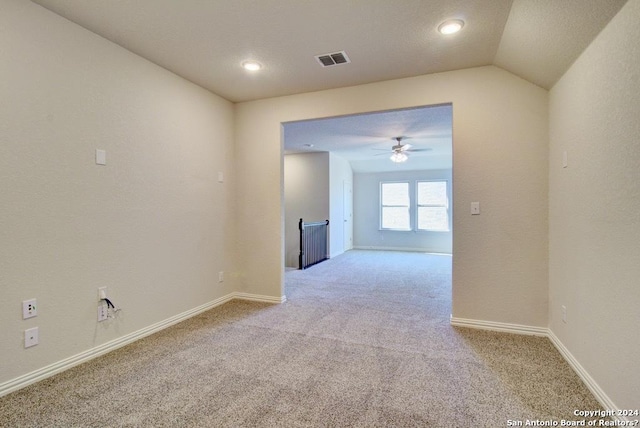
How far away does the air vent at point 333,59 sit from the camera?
2.71 metres

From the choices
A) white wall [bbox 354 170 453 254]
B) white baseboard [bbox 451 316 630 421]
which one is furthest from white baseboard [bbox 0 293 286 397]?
white wall [bbox 354 170 453 254]

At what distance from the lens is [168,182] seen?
9.92ft

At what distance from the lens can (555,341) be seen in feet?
8.29

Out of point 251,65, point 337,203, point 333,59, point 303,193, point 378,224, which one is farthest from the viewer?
point 378,224

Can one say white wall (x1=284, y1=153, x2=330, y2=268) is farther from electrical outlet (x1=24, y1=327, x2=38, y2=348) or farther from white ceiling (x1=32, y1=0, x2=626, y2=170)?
electrical outlet (x1=24, y1=327, x2=38, y2=348)

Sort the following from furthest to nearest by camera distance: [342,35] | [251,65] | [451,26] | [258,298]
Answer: [258,298] < [251,65] < [342,35] < [451,26]

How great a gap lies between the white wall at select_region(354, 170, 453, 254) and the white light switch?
287 inches

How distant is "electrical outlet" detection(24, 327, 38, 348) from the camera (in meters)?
1.98

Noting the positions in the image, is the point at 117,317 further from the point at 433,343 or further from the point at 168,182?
the point at 433,343

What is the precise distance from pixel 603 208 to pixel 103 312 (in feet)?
11.7

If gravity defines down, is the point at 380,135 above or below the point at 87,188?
above

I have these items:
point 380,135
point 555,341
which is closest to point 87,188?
point 555,341

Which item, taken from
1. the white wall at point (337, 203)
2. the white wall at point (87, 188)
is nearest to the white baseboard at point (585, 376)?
the white wall at point (87, 188)

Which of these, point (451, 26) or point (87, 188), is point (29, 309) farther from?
point (451, 26)
